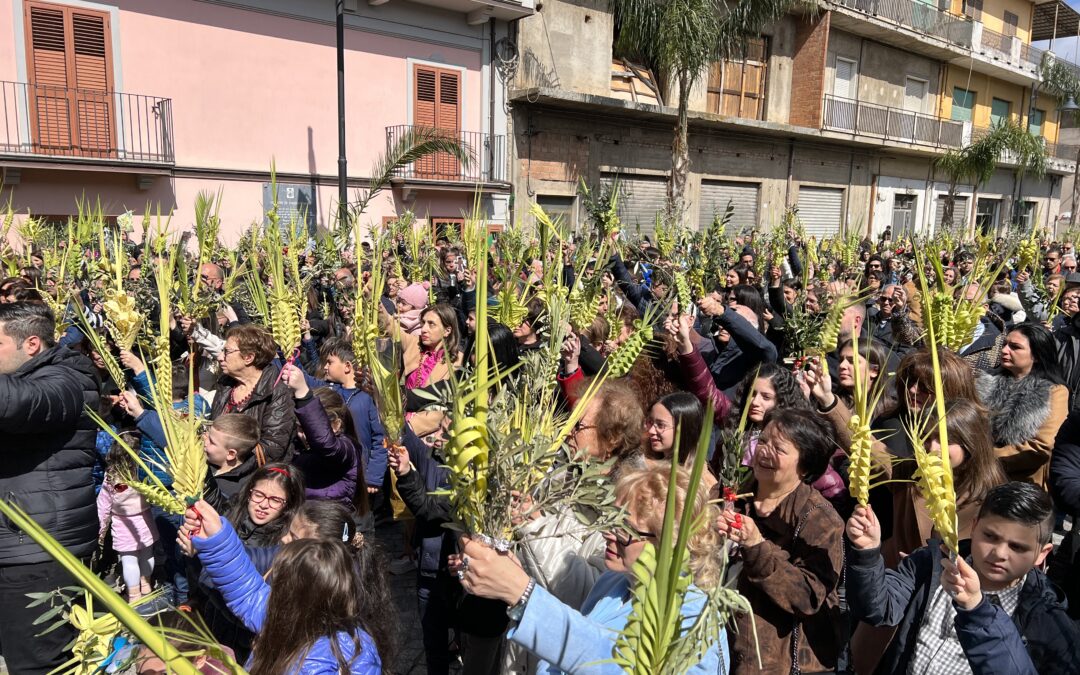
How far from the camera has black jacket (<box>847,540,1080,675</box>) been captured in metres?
1.63

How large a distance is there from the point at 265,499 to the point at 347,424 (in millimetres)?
689

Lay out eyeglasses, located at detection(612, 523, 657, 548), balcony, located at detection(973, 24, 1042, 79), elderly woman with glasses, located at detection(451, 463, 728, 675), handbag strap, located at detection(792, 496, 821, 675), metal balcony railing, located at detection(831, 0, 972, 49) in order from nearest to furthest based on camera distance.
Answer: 1. elderly woman with glasses, located at detection(451, 463, 728, 675)
2. eyeglasses, located at detection(612, 523, 657, 548)
3. handbag strap, located at detection(792, 496, 821, 675)
4. metal balcony railing, located at detection(831, 0, 972, 49)
5. balcony, located at detection(973, 24, 1042, 79)

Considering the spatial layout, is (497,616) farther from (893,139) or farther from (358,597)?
(893,139)

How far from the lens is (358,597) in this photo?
2.05 metres

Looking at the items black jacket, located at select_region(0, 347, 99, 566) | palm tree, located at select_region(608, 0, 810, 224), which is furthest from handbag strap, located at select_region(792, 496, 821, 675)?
palm tree, located at select_region(608, 0, 810, 224)

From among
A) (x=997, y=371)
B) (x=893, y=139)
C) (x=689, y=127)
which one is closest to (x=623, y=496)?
(x=997, y=371)

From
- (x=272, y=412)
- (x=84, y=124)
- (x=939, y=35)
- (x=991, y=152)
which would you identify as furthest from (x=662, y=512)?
(x=939, y=35)

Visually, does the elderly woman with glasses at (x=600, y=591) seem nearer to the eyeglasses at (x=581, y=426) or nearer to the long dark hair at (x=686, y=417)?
the eyeglasses at (x=581, y=426)

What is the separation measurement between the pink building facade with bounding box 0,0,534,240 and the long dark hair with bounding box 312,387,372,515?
24.9 ft

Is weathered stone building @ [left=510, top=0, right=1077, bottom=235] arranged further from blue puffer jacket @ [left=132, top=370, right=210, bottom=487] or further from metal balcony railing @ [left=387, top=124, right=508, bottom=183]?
blue puffer jacket @ [left=132, top=370, right=210, bottom=487]

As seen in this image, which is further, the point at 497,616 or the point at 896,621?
the point at 497,616

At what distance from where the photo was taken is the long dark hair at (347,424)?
320 centimetres

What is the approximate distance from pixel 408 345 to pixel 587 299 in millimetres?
1233

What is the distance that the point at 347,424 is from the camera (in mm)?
3326
